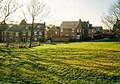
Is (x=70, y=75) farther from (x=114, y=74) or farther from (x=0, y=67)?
(x=0, y=67)

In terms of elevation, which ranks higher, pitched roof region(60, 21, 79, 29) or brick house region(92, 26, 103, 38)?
pitched roof region(60, 21, 79, 29)

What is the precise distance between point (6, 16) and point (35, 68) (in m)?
23.0

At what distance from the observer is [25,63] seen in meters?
31.6

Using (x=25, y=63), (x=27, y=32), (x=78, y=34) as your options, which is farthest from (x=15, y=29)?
(x=25, y=63)

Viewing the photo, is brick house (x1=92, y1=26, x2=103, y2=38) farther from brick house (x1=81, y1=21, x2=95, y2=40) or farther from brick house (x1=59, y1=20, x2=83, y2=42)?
brick house (x1=59, y1=20, x2=83, y2=42)

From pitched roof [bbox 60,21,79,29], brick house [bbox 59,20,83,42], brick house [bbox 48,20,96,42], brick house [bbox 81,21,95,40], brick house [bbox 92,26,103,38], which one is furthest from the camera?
brick house [bbox 81,21,95,40]

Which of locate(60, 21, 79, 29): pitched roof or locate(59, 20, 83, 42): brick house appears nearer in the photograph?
locate(59, 20, 83, 42): brick house

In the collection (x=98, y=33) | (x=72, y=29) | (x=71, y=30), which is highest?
(x=72, y=29)

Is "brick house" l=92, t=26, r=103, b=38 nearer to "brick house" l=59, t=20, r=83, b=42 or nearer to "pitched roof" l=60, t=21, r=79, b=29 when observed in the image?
"brick house" l=59, t=20, r=83, b=42

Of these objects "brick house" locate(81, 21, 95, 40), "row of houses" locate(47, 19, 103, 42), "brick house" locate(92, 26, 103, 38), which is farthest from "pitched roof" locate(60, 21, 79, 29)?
"brick house" locate(92, 26, 103, 38)

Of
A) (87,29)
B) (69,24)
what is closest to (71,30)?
(69,24)

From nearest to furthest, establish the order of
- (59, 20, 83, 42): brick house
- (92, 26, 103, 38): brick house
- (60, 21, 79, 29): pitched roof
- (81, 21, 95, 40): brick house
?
(92, 26, 103, 38): brick house < (59, 20, 83, 42): brick house < (60, 21, 79, 29): pitched roof < (81, 21, 95, 40): brick house

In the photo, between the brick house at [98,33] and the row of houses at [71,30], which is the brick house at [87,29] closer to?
the row of houses at [71,30]

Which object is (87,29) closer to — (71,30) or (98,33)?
(71,30)
